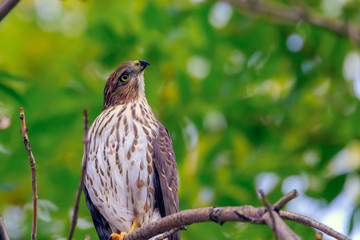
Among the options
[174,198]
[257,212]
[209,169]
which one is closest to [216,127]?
[209,169]

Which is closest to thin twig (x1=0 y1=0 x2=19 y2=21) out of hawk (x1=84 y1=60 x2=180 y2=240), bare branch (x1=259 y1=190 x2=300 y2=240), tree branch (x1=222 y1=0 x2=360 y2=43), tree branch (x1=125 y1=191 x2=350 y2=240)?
tree branch (x1=125 y1=191 x2=350 y2=240)

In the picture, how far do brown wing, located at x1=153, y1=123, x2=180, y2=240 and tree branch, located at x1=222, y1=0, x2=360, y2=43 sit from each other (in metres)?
2.67

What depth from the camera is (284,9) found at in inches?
256

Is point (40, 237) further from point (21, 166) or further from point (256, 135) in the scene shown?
point (256, 135)

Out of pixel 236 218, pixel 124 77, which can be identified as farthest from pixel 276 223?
pixel 124 77

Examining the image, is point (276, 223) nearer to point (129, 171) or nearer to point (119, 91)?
point (129, 171)

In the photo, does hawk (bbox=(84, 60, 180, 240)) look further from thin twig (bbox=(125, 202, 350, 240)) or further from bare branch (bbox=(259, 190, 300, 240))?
bare branch (bbox=(259, 190, 300, 240))

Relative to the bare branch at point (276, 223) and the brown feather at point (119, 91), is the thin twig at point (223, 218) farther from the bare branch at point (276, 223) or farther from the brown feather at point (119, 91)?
the brown feather at point (119, 91)

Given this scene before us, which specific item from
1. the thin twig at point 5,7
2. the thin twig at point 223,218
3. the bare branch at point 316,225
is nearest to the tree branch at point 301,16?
the thin twig at point 5,7

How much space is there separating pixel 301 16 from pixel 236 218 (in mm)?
4484

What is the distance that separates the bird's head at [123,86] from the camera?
14.7 feet

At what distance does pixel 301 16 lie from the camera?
624cm

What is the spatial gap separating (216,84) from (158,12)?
3.24 ft

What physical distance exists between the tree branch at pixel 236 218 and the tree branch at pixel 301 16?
4.03 meters
